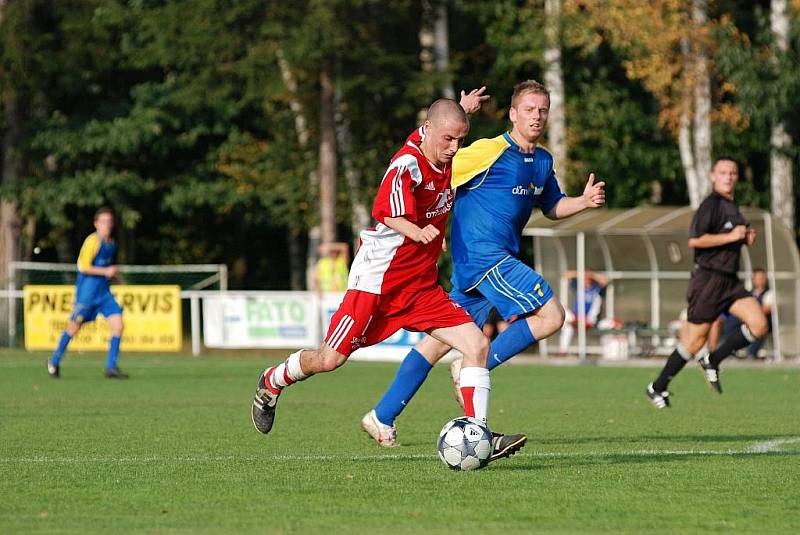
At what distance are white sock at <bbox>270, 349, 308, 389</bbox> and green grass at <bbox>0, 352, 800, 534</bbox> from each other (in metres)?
0.43

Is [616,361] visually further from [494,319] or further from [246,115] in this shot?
[246,115]

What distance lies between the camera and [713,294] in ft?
45.1

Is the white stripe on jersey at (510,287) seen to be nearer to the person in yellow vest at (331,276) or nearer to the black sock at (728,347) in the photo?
the black sock at (728,347)

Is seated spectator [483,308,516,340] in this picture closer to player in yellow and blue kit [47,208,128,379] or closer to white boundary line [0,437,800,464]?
player in yellow and blue kit [47,208,128,379]

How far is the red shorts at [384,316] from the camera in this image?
347 inches

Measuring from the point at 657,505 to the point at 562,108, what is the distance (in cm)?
2661

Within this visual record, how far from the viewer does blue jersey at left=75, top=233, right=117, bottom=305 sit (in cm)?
1839

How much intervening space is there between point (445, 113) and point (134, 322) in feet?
65.2

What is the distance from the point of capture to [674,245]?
27.6 metres

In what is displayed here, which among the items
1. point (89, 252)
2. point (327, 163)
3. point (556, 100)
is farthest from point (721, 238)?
point (327, 163)

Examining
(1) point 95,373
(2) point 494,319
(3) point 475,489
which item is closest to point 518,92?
(3) point 475,489

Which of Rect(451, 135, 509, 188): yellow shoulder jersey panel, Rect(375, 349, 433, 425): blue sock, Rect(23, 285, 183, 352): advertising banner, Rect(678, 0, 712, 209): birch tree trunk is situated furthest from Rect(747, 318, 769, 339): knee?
Rect(678, 0, 712, 209): birch tree trunk

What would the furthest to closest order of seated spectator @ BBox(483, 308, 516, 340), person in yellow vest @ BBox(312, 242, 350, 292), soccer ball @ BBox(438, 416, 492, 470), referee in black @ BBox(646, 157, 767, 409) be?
seated spectator @ BBox(483, 308, 516, 340)
person in yellow vest @ BBox(312, 242, 350, 292)
referee in black @ BBox(646, 157, 767, 409)
soccer ball @ BBox(438, 416, 492, 470)

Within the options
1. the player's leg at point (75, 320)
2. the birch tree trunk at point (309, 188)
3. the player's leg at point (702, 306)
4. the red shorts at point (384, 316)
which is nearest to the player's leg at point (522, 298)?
the red shorts at point (384, 316)
